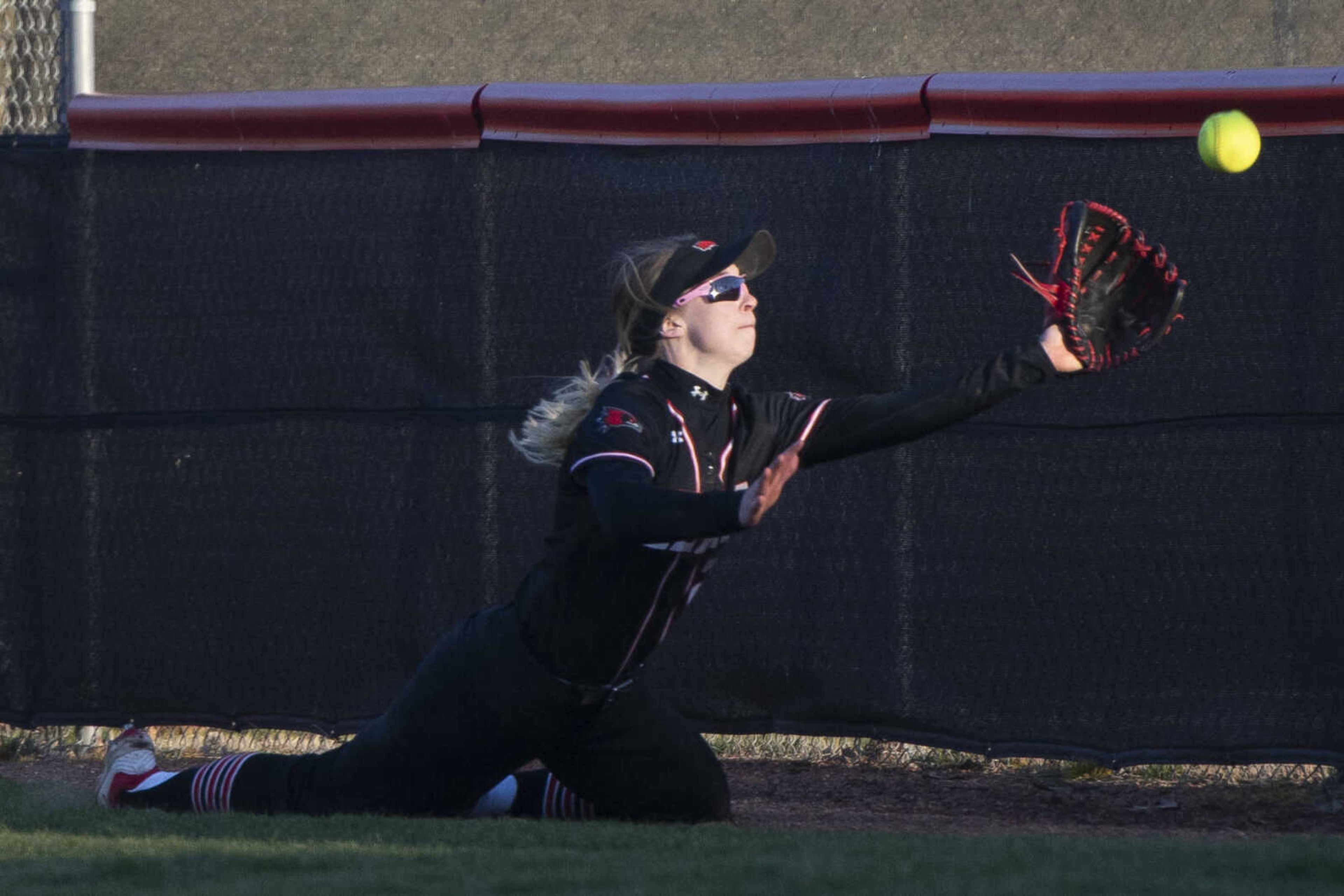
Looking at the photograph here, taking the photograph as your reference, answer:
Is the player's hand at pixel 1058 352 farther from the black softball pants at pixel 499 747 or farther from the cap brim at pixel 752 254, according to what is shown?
the black softball pants at pixel 499 747

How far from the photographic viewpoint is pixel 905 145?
4.56m

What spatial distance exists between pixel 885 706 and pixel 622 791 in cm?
104

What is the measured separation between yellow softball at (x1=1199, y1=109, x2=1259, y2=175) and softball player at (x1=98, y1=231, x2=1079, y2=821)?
983mm

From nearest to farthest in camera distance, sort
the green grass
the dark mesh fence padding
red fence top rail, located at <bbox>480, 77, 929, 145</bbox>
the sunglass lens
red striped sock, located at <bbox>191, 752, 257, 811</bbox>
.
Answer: the green grass, the sunglass lens, red striped sock, located at <bbox>191, 752, 257, 811</bbox>, the dark mesh fence padding, red fence top rail, located at <bbox>480, 77, 929, 145</bbox>

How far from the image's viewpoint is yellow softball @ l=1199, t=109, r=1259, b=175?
409 centimetres

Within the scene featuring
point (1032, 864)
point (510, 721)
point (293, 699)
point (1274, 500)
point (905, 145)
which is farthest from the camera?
point (293, 699)

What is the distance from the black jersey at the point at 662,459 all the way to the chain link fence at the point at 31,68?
2.62 meters

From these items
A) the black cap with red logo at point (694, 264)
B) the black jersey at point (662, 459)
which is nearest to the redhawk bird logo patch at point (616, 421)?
the black jersey at point (662, 459)

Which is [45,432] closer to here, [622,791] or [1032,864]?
[622,791]

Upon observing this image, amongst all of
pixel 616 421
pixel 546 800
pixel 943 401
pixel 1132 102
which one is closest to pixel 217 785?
pixel 546 800

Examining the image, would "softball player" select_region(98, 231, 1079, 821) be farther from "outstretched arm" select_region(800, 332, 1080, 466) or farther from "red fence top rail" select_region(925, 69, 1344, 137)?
"red fence top rail" select_region(925, 69, 1344, 137)

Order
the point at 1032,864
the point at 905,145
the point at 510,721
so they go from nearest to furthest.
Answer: the point at 1032,864
the point at 510,721
the point at 905,145

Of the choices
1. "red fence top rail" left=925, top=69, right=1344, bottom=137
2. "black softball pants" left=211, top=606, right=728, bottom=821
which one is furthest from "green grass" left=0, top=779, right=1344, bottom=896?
"red fence top rail" left=925, top=69, right=1344, bottom=137

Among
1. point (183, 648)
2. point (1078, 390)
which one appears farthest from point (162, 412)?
point (1078, 390)
